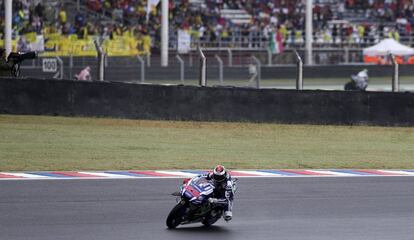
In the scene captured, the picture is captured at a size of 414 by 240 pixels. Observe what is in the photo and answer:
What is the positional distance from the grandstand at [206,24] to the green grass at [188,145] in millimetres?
12889

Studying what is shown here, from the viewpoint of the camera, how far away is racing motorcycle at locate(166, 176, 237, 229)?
11266 mm

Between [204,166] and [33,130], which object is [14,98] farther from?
[204,166]

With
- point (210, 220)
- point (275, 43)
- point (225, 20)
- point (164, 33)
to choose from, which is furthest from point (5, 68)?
point (225, 20)

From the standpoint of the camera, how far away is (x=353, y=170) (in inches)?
689

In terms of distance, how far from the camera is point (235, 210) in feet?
42.4

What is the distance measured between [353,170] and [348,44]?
27.3 metres

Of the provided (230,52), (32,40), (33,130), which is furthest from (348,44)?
(33,130)

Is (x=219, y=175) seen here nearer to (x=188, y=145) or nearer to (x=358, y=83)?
(x=188, y=145)

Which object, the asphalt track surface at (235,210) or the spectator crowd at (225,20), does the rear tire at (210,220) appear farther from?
the spectator crowd at (225,20)

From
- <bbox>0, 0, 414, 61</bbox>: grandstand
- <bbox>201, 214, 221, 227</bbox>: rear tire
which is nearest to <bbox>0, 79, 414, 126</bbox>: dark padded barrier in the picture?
<bbox>201, 214, 221, 227</bbox>: rear tire

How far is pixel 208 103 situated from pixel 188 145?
2.96m

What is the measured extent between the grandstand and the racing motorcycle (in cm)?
2371

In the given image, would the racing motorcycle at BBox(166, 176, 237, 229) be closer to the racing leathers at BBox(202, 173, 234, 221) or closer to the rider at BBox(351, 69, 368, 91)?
the racing leathers at BBox(202, 173, 234, 221)

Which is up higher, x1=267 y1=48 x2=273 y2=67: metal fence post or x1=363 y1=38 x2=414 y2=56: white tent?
x1=363 y1=38 x2=414 y2=56: white tent
